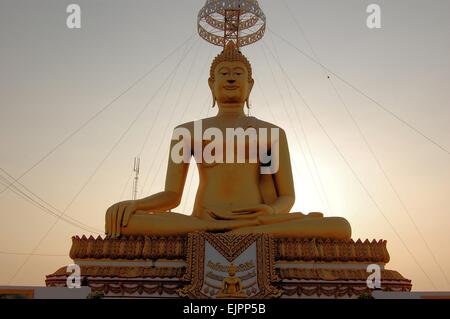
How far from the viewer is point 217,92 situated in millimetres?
9477

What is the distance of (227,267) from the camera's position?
279 inches

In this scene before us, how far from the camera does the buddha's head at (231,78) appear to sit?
9.38m

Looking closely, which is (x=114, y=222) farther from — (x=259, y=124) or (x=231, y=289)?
(x=259, y=124)

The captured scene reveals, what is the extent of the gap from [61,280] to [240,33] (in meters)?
9.32

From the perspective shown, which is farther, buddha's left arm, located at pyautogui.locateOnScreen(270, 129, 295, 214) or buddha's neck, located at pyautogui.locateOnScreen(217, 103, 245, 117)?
buddha's neck, located at pyautogui.locateOnScreen(217, 103, 245, 117)

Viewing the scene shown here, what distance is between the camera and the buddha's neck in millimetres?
9482

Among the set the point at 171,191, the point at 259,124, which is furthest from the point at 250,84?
the point at 171,191

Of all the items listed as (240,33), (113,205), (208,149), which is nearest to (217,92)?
(208,149)

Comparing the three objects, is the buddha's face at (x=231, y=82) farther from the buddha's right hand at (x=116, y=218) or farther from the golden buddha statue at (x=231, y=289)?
the golden buddha statue at (x=231, y=289)

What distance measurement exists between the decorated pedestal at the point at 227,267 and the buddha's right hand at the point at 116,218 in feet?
0.77

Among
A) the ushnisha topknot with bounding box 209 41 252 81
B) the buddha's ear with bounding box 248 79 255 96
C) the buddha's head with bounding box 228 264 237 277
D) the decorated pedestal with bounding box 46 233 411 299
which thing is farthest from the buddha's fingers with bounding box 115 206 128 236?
the buddha's ear with bounding box 248 79 255 96

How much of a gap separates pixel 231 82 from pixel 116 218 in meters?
3.24

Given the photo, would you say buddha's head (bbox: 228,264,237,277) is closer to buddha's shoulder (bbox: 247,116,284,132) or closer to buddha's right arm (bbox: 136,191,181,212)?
buddha's right arm (bbox: 136,191,181,212)

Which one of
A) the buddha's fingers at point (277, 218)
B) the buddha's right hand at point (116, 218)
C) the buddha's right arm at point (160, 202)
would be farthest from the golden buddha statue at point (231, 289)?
the buddha's right arm at point (160, 202)
